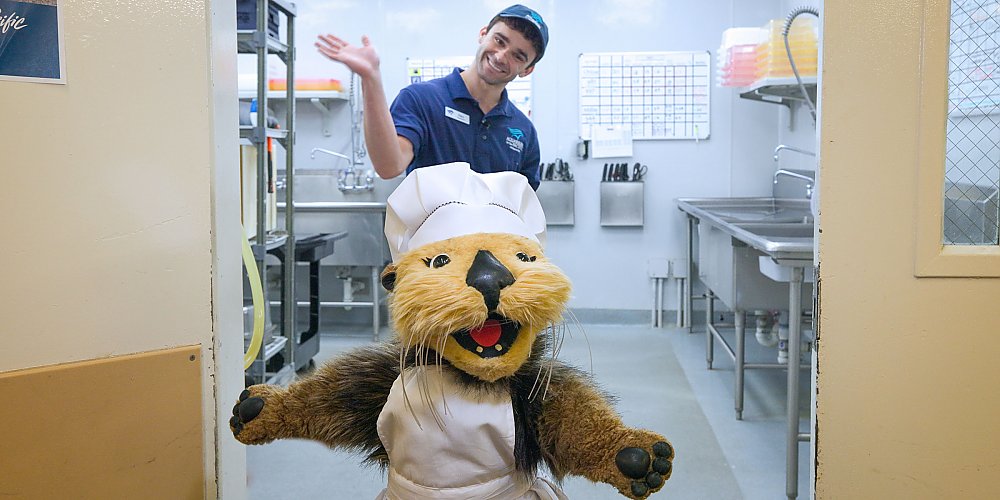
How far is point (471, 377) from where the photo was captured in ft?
3.54

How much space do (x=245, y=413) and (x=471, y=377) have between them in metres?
0.35

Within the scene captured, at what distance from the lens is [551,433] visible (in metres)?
1.11

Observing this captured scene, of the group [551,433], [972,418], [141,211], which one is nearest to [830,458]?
[972,418]

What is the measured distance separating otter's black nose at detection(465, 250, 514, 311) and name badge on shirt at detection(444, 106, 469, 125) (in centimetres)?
89

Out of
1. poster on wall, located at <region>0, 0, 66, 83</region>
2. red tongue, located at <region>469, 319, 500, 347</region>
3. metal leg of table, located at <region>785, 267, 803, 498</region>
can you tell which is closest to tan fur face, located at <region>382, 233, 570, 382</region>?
red tongue, located at <region>469, 319, 500, 347</region>

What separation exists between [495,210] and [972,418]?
787 mm

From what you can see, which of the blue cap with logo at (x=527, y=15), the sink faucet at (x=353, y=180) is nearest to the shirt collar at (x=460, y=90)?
the blue cap with logo at (x=527, y=15)

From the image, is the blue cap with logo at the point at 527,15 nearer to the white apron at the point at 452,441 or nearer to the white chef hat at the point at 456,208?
the white chef hat at the point at 456,208

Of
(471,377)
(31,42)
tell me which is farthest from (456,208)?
(31,42)

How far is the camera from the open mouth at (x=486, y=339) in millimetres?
1039

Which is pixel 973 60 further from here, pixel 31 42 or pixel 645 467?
pixel 31 42

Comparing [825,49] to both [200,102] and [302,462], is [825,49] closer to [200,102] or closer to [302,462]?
[200,102]

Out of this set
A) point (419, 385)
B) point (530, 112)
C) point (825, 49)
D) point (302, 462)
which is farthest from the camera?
point (530, 112)

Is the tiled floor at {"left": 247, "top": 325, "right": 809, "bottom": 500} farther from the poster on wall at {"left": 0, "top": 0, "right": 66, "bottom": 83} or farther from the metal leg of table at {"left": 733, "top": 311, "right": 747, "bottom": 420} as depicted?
the poster on wall at {"left": 0, "top": 0, "right": 66, "bottom": 83}
